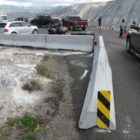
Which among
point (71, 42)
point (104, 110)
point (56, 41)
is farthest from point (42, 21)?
point (104, 110)

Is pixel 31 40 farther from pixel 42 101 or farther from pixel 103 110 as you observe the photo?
pixel 103 110

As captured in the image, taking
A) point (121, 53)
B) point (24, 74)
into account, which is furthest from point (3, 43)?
point (24, 74)

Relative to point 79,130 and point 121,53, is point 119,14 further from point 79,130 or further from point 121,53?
point 79,130

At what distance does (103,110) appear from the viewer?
7.86 metres

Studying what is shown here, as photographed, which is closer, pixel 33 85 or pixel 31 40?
pixel 33 85

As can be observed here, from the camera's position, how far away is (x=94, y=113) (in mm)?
7941

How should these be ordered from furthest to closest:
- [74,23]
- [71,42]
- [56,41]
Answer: [74,23]
[56,41]
[71,42]

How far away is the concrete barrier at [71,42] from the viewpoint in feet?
70.1

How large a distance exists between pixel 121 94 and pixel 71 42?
1134 cm

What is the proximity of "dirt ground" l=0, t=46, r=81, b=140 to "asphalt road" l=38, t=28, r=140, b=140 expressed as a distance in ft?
0.82

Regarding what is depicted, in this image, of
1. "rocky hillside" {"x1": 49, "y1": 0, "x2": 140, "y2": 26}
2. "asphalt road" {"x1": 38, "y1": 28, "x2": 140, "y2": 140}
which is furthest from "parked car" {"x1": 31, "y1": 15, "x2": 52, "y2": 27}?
"asphalt road" {"x1": 38, "y1": 28, "x2": 140, "y2": 140}

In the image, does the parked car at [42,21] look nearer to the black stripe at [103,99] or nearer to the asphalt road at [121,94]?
the asphalt road at [121,94]

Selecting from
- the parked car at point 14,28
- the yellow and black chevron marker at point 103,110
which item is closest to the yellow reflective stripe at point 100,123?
the yellow and black chevron marker at point 103,110

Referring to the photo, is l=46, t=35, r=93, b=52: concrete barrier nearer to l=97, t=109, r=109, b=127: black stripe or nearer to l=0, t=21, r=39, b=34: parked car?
l=0, t=21, r=39, b=34: parked car
